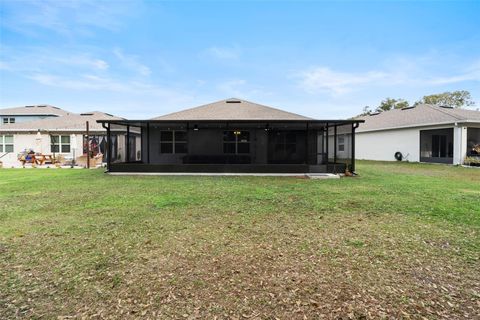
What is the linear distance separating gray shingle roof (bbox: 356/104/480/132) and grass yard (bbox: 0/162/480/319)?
1532 centimetres

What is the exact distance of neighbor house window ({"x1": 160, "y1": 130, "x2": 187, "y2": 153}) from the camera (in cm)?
1560

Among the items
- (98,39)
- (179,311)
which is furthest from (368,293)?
(98,39)

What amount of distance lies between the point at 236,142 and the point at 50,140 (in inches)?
560

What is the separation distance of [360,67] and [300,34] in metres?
8.36

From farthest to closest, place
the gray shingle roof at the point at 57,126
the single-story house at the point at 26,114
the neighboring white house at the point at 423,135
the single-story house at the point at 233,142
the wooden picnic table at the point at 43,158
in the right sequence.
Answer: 1. the single-story house at the point at 26,114
2. the gray shingle roof at the point at 57,126
3. the wooden picnic table at the point at 43,158
4. the neighboring white house at the point at 423,135
5. the single-story house at the point at 233,142

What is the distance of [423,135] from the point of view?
68.9 ft

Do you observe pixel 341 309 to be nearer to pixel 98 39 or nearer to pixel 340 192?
pixel 340 192

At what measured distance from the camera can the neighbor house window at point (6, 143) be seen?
68.7 feet

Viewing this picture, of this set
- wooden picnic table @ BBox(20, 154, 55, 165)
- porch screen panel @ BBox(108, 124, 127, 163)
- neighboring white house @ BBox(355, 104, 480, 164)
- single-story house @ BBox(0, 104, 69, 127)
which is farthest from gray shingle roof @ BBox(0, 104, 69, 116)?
neighboring white house @ BBox(355, 104, 480, 164)

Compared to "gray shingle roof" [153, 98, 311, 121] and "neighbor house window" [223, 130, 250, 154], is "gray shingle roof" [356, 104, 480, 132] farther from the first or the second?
"neighbor house window" [223, 130, 250, 154]

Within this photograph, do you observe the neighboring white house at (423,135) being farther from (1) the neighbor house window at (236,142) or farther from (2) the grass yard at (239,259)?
(2) the grass yard at (239,259)

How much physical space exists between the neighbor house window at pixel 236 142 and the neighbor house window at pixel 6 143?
663 inches

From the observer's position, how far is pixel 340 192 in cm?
827

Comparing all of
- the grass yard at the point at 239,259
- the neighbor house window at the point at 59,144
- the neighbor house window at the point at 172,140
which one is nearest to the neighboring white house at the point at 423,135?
the grass yard at the point at 239,259
